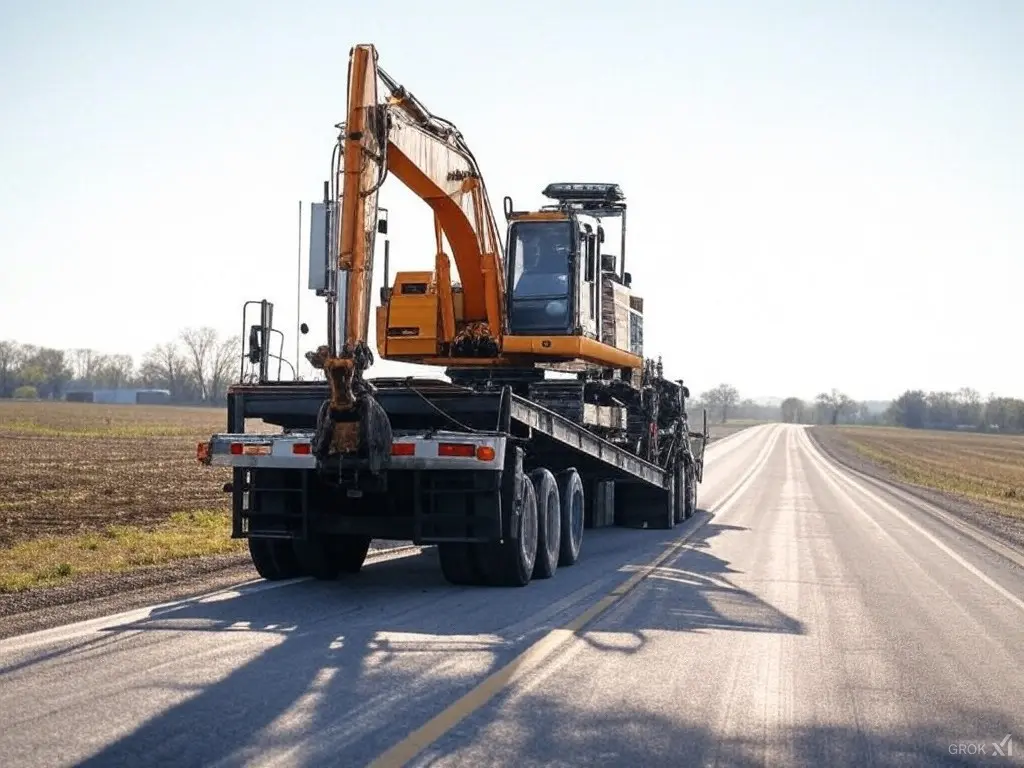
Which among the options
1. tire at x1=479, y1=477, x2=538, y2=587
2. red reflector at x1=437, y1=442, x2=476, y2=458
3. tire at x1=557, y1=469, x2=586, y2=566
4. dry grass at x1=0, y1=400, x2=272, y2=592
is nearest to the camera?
red reflector at x1=437, y1=442, x2=476, y2=458

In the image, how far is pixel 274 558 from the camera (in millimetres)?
11805

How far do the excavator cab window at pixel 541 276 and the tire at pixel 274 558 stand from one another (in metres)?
4.72

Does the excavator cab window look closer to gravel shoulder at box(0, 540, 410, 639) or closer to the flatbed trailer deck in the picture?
the flatbed trailer deck

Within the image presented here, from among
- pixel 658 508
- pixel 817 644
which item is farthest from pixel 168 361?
pixel 817 644

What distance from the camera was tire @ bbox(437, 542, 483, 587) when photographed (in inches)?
452

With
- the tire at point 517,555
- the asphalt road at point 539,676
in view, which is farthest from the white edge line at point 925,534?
the tire at point 517,555

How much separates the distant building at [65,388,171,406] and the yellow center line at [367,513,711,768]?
163737mm

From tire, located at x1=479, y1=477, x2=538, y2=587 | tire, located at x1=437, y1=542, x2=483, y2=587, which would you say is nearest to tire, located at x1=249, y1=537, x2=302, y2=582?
tire, located at x1=437, y1=542, x2=483, y2=587

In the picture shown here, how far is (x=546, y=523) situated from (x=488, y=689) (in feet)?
17.9

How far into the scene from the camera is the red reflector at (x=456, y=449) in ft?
34.9

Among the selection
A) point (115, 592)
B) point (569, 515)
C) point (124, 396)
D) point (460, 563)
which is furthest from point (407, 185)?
point (124, 396)

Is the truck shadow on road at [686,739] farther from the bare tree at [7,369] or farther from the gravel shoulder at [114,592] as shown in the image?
the bare tree at [7,369]

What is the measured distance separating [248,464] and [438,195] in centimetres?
407

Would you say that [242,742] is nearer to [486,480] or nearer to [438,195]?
[486,480]
